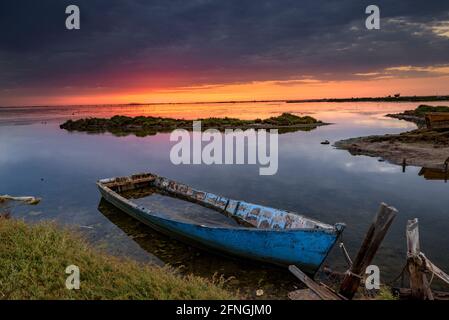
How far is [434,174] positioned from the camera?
19812mm

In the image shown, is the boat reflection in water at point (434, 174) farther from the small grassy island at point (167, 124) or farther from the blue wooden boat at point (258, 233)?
the small grassy island at point (167, 124)

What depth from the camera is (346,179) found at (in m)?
19.4

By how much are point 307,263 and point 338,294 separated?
1578 mm

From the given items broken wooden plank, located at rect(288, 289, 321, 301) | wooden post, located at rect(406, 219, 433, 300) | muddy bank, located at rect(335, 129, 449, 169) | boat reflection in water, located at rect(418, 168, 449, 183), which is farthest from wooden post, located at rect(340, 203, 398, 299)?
muddy bank, located at rect(335, 129, 449, 169)

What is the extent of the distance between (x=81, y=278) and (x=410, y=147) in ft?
87.8

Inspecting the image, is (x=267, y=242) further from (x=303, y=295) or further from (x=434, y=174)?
(x=434, y=174)

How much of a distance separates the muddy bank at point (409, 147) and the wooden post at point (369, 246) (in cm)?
1734

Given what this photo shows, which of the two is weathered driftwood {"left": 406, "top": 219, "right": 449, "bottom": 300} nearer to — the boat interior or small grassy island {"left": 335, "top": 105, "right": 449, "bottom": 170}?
the boat interior

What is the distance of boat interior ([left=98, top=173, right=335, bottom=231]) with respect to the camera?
10.5 m

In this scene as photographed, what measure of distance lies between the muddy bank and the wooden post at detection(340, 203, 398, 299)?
683 inches

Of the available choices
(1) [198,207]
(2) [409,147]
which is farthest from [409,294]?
(2) [409,147]

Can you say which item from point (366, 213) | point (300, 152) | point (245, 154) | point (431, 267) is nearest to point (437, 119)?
point (300, 152)

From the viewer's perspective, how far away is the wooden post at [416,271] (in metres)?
6.43
